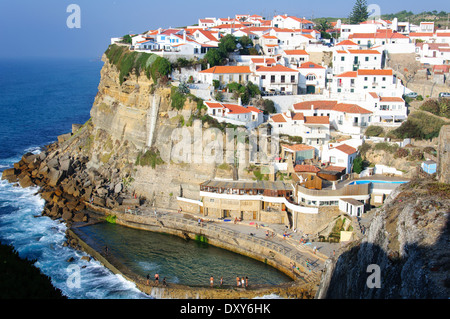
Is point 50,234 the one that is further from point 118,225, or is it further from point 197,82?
point 197,82

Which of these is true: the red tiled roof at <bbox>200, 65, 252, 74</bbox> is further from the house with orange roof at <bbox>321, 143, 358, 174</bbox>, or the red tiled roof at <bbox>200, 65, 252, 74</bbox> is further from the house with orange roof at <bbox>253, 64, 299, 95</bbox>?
the house with orange roof at <bbox>321, 143, 358, 174</bbox>

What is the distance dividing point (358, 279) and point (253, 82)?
93.2 feet

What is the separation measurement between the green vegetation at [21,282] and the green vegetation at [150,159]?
20933 millimetres

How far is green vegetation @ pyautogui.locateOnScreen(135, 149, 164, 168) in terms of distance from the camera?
112ft

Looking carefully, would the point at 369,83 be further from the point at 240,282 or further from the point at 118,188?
the point at 240,282

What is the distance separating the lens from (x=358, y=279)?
13.0 meters

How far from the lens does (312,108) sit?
36375mm

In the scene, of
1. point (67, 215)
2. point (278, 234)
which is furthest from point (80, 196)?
point (278, 234)

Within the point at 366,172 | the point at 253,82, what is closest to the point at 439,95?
the point at 366,172

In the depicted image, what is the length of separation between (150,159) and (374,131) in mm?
16493

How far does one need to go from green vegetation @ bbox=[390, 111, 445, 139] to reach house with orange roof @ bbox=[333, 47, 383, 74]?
9212 mm

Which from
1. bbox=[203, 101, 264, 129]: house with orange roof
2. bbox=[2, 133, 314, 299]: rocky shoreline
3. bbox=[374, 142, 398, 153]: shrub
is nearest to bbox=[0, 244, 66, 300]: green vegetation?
bbox=[2, 133, 314, 299]: rocky shoreline

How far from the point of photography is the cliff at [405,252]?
401 inches

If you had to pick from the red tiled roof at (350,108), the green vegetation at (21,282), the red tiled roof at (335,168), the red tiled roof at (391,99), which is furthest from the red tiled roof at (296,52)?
the green vegetation at (21,282)
